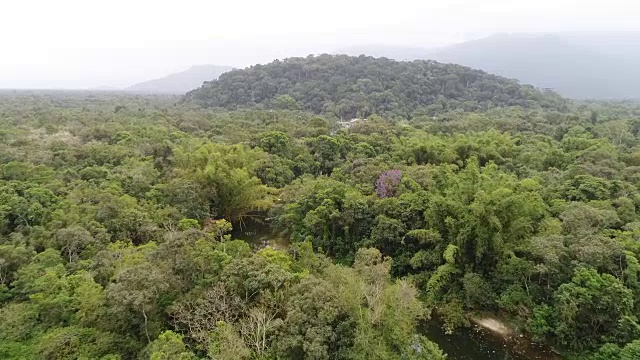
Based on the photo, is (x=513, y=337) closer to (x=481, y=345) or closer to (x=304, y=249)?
(x=481, y=345)

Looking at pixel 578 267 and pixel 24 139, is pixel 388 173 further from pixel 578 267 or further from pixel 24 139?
pixel 24 139

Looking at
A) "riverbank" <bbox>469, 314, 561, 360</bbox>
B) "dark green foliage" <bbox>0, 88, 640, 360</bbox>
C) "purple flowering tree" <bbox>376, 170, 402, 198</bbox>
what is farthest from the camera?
"purple flowering tree" <bbox>376, 170, 402, 198</bbox>

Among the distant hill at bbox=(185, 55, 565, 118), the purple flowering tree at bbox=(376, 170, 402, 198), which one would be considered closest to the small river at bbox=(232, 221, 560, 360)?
the purple flowering tree at bbox=(376, 170, 402, 198)

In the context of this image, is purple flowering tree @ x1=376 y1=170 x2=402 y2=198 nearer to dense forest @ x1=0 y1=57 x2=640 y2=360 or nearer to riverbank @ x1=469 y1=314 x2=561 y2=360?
dense forest @ x1=0 y1=57 x2=640 y2=360

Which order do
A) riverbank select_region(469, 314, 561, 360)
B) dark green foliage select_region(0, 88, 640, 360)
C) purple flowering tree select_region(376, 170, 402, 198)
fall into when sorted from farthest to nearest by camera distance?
1. purple flowering tree select_region(376, 170, 402, 198)
2. riverbank select_region(469, 314, 561, 360)
3. dark green foliage select_region(0, 88, 640, 360)

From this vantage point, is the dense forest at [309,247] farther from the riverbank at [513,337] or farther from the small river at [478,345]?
the small river at [478,345]

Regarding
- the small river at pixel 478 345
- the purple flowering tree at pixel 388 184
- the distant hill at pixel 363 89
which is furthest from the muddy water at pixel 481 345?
the distant hill at pixel 363 89

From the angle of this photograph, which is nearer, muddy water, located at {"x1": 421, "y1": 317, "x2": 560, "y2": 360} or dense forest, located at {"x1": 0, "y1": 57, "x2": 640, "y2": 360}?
dense forest, located at {"x1": 0, "y1": 57, "x2": 640, "y2": 360}
